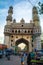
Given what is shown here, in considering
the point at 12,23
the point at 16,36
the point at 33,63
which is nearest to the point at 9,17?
the point at 12,23

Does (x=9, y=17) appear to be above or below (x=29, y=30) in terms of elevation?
above

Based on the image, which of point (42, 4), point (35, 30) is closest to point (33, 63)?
point (42, 4)

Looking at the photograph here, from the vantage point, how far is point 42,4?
8.19m

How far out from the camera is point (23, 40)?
7194 cm

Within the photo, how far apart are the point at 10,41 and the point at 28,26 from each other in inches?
318

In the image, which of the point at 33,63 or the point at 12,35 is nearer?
the point at 33,63

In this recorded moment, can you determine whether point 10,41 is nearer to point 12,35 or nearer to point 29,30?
point 12,35

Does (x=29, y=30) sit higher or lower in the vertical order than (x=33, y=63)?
higher

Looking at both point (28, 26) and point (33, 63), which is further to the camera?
point (28, 26)

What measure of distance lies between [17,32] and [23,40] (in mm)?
3927

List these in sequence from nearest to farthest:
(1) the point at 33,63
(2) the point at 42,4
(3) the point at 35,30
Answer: (2) the point at 42,4
(1) the point at 33,63
(3) the point at 35,30

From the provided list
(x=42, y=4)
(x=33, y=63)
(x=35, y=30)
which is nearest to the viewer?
(x=42, y=4)

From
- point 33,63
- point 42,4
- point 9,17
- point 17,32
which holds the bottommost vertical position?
point 33,63

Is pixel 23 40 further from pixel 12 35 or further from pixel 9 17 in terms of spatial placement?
pixel 9 17
